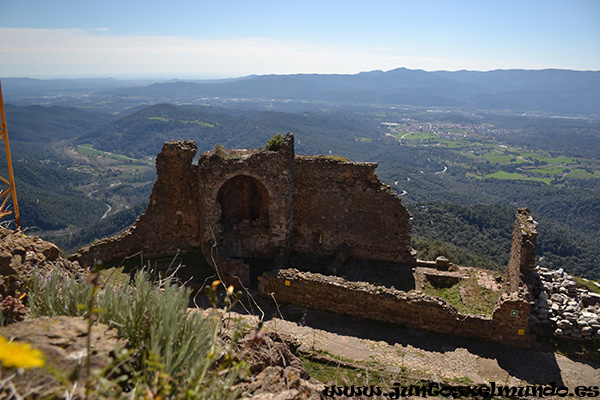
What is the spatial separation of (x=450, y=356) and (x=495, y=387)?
1616 millimetres

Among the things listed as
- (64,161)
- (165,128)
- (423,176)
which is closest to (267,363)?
(423,176)

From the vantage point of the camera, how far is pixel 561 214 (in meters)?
93.8

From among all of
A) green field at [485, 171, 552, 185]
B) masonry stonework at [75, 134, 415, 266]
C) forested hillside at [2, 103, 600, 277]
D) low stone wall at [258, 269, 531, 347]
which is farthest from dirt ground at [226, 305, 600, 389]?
green field at [485, 171, 552, 185]

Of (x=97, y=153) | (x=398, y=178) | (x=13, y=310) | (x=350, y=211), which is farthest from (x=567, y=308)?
(x=97, y=153)

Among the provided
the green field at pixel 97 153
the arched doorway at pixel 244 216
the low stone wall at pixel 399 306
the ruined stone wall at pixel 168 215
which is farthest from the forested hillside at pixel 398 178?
the low stone wall at pixel 399 306

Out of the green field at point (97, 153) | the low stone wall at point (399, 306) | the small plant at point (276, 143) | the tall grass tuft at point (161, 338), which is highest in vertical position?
the small plant at point (276, 143)

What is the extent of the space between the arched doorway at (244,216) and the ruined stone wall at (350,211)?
5.78 feet

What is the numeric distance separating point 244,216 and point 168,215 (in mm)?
3580

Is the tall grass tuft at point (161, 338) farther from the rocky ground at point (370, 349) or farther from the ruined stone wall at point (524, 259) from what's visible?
the ruined stone wall at point (524, 259)

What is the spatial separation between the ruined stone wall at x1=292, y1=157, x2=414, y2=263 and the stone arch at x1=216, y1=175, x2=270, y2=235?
1.67 m

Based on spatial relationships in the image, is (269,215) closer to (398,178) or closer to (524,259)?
(524,259)

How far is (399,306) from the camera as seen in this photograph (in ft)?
45.5

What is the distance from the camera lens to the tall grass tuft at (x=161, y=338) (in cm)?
382

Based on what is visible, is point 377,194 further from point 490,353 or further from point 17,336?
point 17,336
